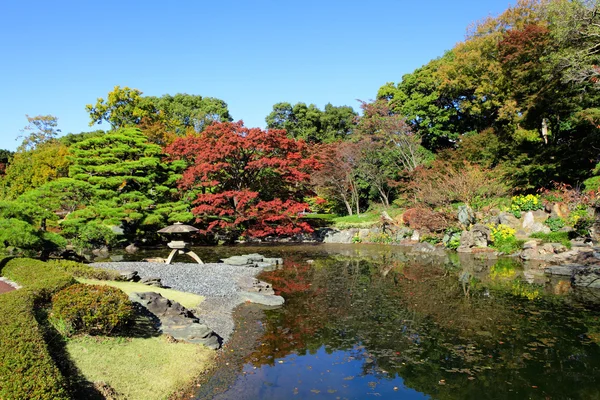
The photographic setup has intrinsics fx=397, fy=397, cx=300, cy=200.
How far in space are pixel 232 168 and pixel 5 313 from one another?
19111mm

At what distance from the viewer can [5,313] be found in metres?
5.34

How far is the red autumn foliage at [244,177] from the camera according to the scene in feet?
75.5

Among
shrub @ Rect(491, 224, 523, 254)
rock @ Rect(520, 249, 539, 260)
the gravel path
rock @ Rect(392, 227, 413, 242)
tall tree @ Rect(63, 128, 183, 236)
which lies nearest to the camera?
the gravel path

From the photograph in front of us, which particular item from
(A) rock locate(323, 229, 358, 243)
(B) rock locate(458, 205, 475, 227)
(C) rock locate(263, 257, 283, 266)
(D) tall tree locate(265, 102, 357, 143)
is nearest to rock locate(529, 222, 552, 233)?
(B) rock locate(458, 205, 475, 227)

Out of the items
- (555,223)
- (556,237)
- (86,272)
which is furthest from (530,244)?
(86,272)

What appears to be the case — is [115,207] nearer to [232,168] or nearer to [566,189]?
[232,168]

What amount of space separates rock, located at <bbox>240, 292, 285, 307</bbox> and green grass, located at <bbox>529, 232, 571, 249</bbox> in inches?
495

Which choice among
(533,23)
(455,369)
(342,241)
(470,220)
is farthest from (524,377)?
(533,23)

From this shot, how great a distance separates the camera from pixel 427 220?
22.0 m

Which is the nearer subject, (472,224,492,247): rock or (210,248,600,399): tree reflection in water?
(210,248,600,399): tree reflection in water

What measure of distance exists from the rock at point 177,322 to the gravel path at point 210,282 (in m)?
0.52

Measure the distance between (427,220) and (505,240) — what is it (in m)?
4.43

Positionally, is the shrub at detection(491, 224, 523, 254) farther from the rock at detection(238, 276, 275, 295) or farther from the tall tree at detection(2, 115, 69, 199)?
the tall tree at detection(2, 115, 69, 199)

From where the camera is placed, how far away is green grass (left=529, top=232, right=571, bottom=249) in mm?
16172
